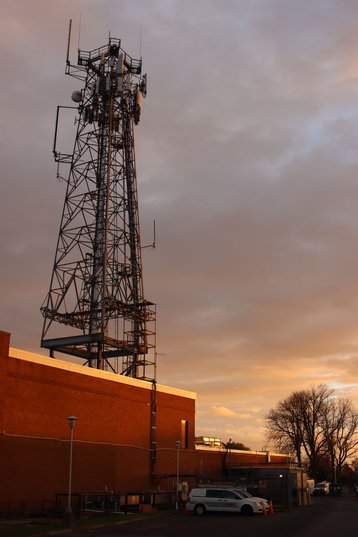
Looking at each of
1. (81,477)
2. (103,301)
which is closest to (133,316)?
(103,301)

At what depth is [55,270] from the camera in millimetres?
56188

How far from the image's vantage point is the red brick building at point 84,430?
125ft

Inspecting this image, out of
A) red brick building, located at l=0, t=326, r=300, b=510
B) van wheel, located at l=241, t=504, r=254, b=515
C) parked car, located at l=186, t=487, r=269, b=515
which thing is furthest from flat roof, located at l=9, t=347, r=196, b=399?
van wheel, located at l=241, t=504, r=254, b=515

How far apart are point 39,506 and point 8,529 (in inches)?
466

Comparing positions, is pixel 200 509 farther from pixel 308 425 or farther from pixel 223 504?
pixel 308 425

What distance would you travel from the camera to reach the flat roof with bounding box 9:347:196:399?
40.0 meters

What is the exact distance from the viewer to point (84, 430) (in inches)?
1786

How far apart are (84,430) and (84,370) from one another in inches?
167

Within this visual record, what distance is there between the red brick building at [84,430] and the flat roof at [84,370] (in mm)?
68

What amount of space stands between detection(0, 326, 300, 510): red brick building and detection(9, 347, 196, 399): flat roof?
Answer: 7cm

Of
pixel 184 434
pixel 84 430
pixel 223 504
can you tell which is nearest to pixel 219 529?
pixel 223 504

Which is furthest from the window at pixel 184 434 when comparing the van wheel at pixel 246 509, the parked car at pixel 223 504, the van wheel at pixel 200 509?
the van wheel at pixel 246 509

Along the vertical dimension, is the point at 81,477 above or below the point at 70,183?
below

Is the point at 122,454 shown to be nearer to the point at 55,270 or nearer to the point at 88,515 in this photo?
the point at 88,515
